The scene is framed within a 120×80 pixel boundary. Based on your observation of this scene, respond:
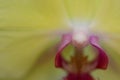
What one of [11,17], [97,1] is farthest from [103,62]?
[11,17]

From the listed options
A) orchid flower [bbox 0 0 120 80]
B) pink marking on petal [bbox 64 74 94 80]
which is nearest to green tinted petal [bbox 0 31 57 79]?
orchid flower [bbox 0 0 120 80]

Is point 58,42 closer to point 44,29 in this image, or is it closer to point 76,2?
point 44,29

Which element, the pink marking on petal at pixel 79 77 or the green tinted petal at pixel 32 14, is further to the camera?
the pink marking on petal at pixel 79 77

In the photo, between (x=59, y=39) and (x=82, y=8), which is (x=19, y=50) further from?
(x=82, y=8)

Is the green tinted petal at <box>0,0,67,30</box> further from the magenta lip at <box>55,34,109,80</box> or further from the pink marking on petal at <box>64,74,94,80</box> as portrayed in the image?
the pink marking on petal at <box>64,74,94,80</box>

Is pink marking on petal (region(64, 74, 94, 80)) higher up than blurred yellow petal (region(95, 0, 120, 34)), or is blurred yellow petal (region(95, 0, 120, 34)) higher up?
blurred yellow petal (region(95, 0, 120, 34))

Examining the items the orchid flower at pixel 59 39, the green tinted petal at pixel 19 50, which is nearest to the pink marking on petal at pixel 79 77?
the orchid flower at pixel 59 39

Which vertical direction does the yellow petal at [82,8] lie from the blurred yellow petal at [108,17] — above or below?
above

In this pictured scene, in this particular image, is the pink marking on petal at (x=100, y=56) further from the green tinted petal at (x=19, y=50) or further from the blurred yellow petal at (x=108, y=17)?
the green tinted petal at (x=19, y=50)
